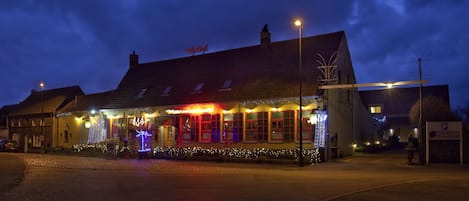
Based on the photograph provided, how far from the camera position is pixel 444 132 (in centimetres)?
2845

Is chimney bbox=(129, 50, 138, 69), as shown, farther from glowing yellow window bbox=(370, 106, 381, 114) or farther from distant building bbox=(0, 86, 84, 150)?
glowing yellow window bbox=(370, 106, 381, 114)

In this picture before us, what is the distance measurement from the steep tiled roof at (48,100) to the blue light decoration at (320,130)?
33.9 m

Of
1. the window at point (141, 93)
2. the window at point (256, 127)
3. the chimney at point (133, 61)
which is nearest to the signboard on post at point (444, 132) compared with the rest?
the window at point (256, 127)

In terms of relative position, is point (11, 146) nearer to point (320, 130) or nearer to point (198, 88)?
point (198, 88)

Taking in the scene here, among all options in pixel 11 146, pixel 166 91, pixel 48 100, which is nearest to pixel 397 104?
pixel 166 91

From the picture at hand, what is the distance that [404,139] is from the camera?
62.4 m

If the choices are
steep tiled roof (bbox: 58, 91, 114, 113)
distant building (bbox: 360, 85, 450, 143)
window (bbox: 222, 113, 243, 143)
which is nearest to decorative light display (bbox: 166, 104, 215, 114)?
window (bbox: 222, 113, 243, 143)

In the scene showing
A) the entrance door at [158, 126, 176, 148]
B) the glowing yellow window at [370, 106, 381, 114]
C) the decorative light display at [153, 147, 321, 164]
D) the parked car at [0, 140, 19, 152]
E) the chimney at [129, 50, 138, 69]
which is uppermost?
the chimney at [129, 50, 138, 69]

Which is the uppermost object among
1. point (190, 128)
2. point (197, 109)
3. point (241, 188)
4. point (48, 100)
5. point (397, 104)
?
point (48, 100)

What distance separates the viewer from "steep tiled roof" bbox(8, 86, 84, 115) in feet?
179

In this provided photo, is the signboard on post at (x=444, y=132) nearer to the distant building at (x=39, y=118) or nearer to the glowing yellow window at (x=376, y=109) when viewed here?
the glowing yellow window at (x=376, y=109)

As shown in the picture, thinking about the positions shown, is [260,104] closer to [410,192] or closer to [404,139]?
[410,192]

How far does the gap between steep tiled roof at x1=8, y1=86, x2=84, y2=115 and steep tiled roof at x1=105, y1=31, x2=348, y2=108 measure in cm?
1196

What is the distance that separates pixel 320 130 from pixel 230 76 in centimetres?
996
